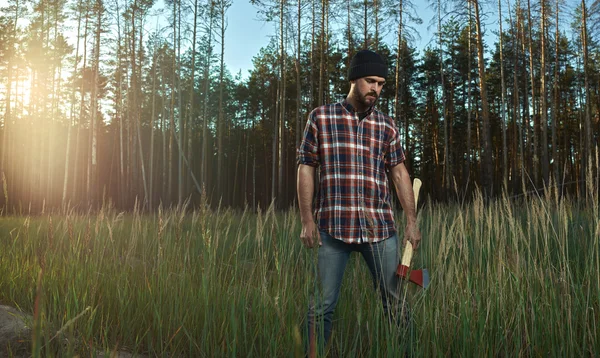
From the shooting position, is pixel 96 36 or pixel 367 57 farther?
pixel 96 36

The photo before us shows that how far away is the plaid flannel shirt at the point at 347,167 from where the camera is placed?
271cm

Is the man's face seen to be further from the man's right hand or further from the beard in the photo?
the man's right hand

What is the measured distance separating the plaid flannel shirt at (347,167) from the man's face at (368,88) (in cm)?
12

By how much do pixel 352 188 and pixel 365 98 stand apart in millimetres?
592

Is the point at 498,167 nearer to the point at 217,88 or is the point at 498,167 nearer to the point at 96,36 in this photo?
the point at 217,88

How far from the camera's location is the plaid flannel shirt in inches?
107

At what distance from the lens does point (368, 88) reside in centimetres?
274

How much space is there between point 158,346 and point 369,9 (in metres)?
17.3

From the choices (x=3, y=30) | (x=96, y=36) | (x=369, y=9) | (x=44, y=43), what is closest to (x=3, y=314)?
A: (x=369, y=9)

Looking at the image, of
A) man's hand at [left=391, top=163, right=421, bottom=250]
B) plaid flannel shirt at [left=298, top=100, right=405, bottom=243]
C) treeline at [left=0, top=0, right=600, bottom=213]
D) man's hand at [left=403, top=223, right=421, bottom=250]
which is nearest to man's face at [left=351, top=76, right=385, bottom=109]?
plaid flannel shirt at [left=298, top=100, right=405, bottom=243]

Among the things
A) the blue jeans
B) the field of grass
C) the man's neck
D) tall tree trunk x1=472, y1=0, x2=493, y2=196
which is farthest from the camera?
tall tree trunk x1=472, y1=0, x2=493, y2=196

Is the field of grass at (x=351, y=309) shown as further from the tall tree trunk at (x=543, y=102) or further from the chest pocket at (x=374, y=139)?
the tall tree trunk at (x=543, y=102)

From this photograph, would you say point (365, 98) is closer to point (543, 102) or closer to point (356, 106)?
point (356, 106)

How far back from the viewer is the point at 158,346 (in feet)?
8.69
